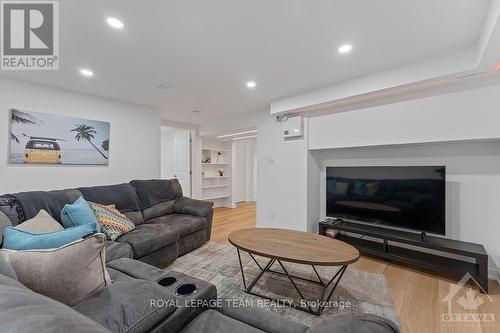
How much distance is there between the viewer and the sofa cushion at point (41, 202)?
78.4 inches

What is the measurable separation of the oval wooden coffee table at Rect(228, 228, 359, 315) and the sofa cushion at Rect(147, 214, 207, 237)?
0.93 metres

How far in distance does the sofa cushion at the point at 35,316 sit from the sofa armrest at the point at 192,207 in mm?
2767

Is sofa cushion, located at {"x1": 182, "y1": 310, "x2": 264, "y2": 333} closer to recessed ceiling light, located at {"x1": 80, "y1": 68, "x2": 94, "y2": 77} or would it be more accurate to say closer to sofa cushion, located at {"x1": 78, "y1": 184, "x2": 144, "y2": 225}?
sofa cushion, located at {"x1": 78, "y1": 184, "x2": 144, "y2": 225}

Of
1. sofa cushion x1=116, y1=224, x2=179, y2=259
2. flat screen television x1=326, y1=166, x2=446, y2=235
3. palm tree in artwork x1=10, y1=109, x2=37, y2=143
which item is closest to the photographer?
sofa cushion x1=116, y1=224, x2=179, y2=259

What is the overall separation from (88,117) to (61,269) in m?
3.25

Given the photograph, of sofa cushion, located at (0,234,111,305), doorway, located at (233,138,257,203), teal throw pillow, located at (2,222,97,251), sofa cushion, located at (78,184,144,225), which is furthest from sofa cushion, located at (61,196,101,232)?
doorway, located at (233,138,257,203)

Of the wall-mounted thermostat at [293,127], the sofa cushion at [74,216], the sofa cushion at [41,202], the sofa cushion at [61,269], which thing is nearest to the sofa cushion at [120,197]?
the sofa cushion at [41,202]

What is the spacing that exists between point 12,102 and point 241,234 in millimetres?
3386

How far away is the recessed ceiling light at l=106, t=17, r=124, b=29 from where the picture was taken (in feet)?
5.61

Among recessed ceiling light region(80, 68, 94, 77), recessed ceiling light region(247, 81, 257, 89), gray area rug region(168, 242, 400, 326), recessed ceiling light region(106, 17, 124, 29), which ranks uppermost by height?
recessed ceiling light region(106, 17, 124, 29)

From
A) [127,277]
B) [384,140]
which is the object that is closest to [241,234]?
[127,277]

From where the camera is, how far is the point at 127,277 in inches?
54.1

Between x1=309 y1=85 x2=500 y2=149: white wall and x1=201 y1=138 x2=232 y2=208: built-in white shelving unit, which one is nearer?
x1=309 y1=85 x2=500 y2=149: white wall

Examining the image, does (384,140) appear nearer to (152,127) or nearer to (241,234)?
(241,234)
